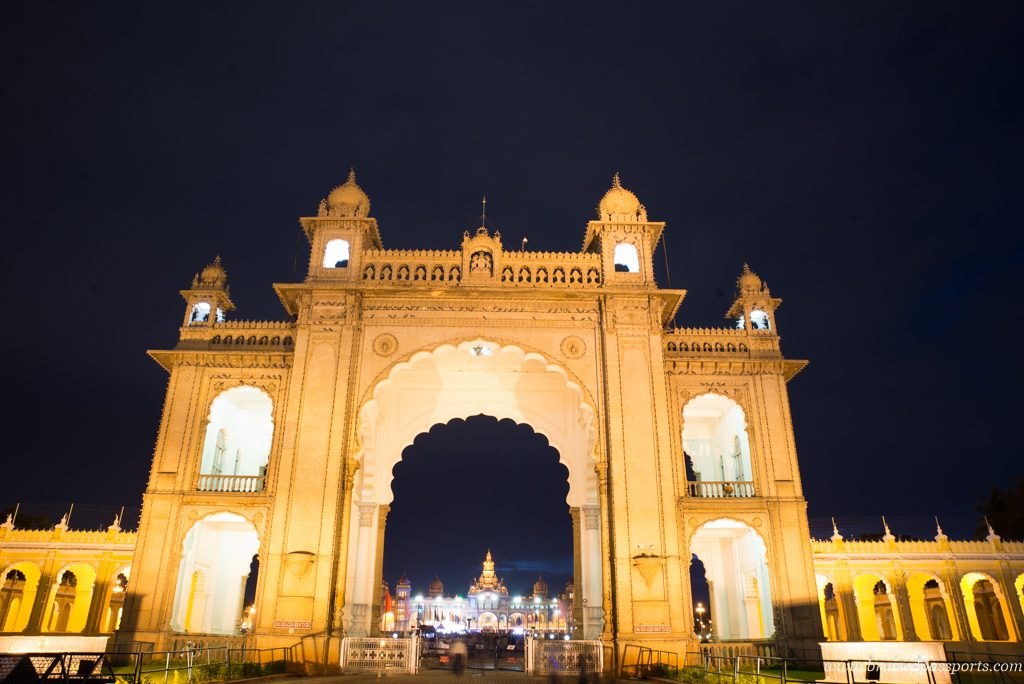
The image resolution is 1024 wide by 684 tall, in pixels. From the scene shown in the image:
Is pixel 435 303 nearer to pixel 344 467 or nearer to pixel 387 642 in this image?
pixel 344 467

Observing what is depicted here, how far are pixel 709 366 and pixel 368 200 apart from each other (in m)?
11.2

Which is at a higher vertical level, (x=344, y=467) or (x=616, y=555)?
(x=344, y=467)

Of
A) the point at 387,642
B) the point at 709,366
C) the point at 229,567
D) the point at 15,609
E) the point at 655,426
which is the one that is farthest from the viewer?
the point at 15,609

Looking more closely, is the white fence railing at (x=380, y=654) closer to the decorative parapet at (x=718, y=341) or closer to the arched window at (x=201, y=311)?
the arched window at (x=201, y=311)

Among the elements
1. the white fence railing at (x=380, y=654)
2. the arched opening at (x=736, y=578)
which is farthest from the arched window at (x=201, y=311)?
the arched opening at (x=736, y=578)

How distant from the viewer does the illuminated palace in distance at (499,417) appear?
704 inches

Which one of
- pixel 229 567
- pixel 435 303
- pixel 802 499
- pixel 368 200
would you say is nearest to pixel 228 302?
pixel 368 200

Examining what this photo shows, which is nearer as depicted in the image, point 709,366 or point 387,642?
point 387,642

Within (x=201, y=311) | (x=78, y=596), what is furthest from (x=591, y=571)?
(x=78, y=596)

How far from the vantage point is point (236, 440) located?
2361 centimetres

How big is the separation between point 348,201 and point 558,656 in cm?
1373

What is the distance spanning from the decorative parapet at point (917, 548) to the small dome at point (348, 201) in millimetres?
16913

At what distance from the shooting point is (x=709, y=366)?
818 inches

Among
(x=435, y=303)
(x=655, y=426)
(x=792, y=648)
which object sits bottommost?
(x=792, y=648)
